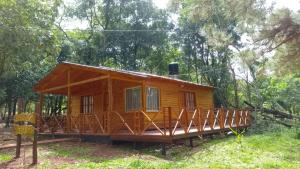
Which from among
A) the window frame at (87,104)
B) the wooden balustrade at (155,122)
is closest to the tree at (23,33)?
the window frame at (87,104)

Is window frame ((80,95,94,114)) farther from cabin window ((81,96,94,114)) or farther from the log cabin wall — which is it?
the log cabin wall

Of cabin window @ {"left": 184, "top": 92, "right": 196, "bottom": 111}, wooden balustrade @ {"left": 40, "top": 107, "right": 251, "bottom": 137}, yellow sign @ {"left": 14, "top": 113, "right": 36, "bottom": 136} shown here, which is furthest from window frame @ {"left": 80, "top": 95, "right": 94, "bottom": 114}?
yellow sign @ {"left": 14, "top": 113, "right": 36, "bottom": 136}

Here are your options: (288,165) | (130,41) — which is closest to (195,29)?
(130,41)

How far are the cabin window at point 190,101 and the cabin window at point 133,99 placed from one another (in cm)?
382

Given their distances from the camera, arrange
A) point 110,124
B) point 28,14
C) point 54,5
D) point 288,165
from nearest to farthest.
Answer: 1. point 288,165
2. point 110,124
3. point 28,14
4. point 54,5

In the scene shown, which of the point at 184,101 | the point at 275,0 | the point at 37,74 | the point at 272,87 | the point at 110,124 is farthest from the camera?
the point at 272,87

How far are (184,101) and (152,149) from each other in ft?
19.3

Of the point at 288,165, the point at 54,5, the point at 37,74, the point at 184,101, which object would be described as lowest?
the point at 288,165

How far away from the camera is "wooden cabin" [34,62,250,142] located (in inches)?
423

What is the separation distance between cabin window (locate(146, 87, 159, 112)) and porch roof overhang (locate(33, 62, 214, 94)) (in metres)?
0.75

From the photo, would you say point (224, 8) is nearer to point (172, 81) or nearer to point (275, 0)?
point (275, 0)

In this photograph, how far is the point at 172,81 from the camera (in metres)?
13.8

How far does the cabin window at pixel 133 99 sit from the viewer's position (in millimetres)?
13148

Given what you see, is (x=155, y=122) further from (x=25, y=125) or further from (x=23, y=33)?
(x=23, y=33)
